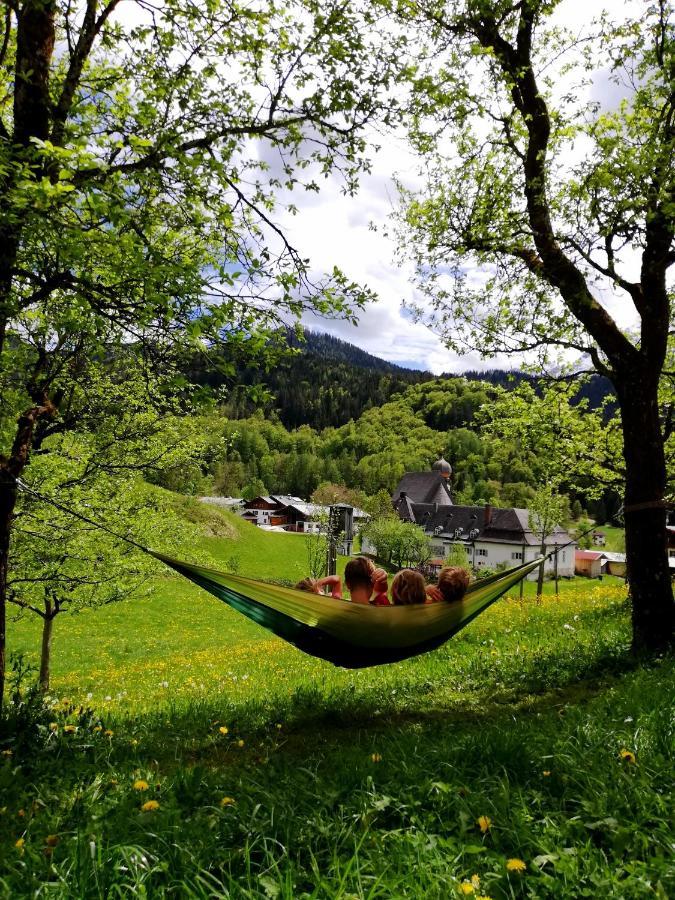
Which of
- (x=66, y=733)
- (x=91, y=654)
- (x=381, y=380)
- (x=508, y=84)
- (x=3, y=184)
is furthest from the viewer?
(x=381, y=380)

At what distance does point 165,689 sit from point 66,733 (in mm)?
4208

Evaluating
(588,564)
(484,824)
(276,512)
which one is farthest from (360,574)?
(276,512)

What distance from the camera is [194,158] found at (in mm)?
3717

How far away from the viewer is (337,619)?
12.1 feet

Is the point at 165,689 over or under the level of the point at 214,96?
under

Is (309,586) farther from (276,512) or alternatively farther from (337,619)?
(276,512)

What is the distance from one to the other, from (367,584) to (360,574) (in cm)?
9

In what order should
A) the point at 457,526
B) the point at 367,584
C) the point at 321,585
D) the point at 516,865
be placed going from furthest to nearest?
the point at 457,526
the point at 321,585
the point at 367,584
the point at 516,865

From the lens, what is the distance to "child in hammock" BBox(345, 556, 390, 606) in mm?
4160

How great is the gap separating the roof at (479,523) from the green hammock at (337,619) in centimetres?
5303

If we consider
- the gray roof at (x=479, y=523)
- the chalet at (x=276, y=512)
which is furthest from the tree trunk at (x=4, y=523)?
the chalet at (x=276, y=512)

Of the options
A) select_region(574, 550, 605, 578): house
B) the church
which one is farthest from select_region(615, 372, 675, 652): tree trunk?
select_region(574, 550, 605, 578): house

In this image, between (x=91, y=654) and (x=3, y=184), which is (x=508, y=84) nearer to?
(x=3, y=184)

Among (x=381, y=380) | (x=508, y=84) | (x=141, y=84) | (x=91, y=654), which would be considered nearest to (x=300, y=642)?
(x=141, y=84)
